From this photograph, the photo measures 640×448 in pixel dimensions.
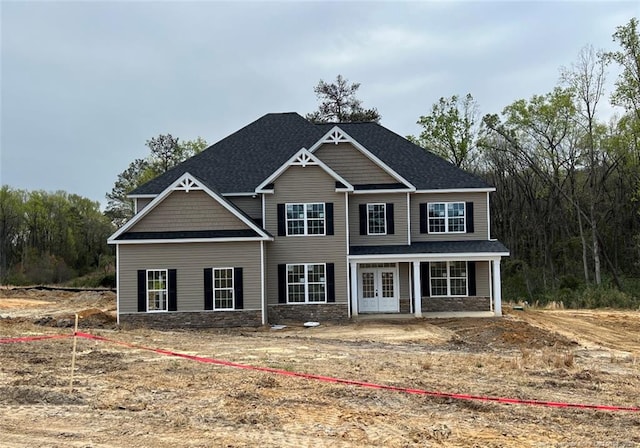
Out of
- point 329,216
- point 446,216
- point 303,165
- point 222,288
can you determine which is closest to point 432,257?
point 446,216

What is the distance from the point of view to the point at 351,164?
1059 inches

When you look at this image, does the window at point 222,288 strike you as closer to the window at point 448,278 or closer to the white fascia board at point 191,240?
the white fascia board at point 191,240

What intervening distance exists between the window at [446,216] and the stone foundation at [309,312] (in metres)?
5.97

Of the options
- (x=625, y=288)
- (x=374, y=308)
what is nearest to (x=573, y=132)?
(x=625, y=288)

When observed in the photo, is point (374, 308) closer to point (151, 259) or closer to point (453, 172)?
point (453, 172)

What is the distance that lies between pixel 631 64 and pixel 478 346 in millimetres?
27006

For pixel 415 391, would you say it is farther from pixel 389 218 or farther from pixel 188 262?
pixel 389 218

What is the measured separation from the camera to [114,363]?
1435cm

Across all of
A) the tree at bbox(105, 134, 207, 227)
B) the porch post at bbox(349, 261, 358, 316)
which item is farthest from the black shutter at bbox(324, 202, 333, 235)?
the tree at bbox(105, 134, 207, 227)

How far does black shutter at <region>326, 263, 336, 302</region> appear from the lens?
24.6 metres

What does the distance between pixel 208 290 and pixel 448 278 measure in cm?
1052

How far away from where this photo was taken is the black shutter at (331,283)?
24578 mm

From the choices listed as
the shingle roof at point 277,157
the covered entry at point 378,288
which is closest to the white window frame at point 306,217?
the shingle roof at point 277,157

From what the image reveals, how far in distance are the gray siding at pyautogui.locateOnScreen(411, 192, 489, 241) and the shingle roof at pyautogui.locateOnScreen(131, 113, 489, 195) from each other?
0.43 meters
